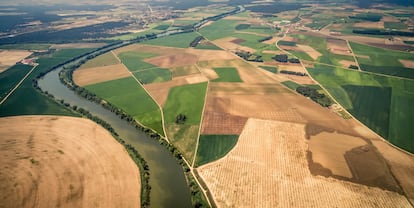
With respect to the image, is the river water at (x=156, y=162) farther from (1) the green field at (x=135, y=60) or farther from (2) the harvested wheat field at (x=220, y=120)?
(1) the green field at (x=135, y=60)

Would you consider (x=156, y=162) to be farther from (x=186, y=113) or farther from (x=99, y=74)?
(x=99, y=74)

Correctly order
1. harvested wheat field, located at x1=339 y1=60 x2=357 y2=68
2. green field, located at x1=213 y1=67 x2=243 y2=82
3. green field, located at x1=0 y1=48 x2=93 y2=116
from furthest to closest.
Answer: harvested wheat field, located at x1=339 y1=60 x2=357 y2=68 < green field, located at x1=213 y1=67 x2=243 y2=82 < green field, located at x1=0 y1=48 x2=93 y2=116

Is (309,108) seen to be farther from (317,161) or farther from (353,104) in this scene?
(317,161)

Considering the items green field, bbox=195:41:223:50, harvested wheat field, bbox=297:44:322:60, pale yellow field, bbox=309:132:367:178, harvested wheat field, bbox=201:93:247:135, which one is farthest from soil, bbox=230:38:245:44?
pale yellow field, bbox=309:132:367:178

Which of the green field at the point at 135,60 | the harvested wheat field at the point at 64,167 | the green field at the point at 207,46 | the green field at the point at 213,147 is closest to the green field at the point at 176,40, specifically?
the green field at the point at 207,46

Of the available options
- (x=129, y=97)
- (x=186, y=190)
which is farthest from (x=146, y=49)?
(x=186, y=190)

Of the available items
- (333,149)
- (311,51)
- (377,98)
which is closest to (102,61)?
(311,51)

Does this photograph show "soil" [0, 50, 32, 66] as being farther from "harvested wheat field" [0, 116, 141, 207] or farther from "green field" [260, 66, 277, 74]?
"green field" [260, 66, 277, 74]
